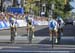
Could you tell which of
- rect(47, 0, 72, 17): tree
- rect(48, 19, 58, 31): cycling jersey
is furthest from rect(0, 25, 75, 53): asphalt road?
rect(47, 0, 72, 17): tree

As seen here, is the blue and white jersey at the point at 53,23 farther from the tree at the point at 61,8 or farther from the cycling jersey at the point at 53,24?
the tree at the point at 61,8

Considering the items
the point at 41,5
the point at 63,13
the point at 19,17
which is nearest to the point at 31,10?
the point at 41,5

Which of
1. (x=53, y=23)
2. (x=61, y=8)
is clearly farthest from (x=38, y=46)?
(x=61, y=8)

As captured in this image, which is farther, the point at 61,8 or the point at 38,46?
the point at 61,8

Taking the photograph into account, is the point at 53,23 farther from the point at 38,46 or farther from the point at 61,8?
the point at 61,8

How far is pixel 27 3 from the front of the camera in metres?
97.4

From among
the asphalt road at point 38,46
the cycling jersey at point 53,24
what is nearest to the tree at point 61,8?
the asphalt road at point 38,46

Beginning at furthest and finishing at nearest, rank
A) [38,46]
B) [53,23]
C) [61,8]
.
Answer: [61,8], [53,23], [38,46]

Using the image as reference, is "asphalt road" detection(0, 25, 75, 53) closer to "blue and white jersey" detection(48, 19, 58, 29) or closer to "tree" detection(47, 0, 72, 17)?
"blue and white jersey" detection(48, 19, 58, 29)

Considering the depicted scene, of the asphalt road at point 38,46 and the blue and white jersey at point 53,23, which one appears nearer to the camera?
the asphalt road at point 38,46

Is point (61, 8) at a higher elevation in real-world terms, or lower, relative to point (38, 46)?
higher

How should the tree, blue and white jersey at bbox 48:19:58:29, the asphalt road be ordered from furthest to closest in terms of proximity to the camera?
the tree → blue and white jersey at bbox 48:19:58:29 → the asphalt road

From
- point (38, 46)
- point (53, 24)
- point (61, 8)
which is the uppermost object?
point (53, 24)

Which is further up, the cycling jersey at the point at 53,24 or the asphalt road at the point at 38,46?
the cycling jersey at the point at 53,24
